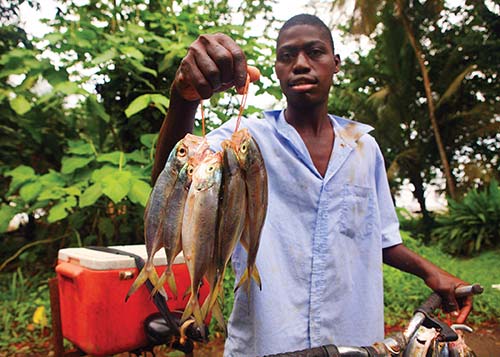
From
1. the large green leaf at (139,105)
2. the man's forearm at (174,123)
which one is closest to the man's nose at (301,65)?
the man's forearm at (174,123)

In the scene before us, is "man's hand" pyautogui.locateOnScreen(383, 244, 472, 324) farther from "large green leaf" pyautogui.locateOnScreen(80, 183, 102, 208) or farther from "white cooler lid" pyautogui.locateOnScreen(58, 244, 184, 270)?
"large green leaf" pyautogui.locateOnScreen(80, 183, 102, 208)

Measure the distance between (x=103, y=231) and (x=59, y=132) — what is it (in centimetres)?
150

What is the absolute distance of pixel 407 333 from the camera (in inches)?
57.7

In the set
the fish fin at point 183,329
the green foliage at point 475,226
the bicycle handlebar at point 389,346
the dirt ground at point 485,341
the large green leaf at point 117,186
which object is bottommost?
the dirt ground at point 485,341

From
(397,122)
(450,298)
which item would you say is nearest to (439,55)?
(397,122)

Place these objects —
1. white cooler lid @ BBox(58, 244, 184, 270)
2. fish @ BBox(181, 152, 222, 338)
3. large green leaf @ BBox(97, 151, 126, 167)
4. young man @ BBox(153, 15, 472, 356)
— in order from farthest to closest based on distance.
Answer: large green leaf @ BBox(97, 151, 126, 167) → white cooler lid @ BBox(58, 244, 184, 270) → young man @ BBox(153, 15, 472, 356) → fish @ BBox(181, 152, 222, 338)

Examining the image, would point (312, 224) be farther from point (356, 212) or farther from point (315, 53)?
point (315, 53)

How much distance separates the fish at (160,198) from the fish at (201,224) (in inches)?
3.6

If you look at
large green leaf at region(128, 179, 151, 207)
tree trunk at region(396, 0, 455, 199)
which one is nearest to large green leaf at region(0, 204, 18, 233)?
large green leaf at region(128, 179, 151, 207)

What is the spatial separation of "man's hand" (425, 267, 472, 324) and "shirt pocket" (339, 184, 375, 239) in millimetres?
341

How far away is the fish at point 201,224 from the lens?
1.11 metres

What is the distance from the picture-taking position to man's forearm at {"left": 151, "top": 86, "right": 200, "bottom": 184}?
1.44m

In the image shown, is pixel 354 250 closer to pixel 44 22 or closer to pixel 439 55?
pixel 44 22

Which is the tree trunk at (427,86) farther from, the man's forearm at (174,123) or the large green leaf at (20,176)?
the man's forearm at (174,123)
